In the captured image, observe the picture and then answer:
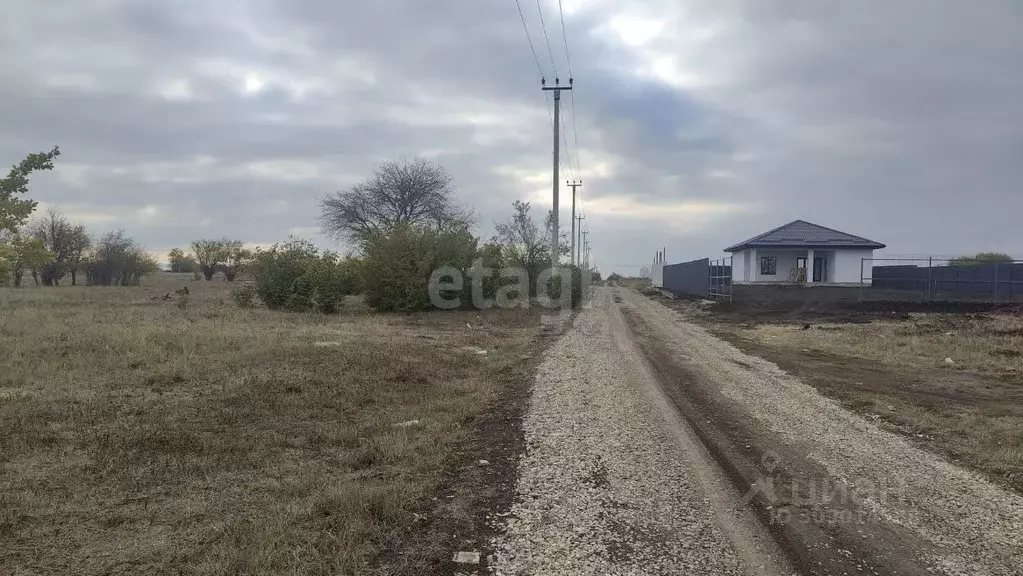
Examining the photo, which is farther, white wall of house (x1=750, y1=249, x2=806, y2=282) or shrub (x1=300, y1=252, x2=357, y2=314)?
white wall of house (x1=750, y1=249, x2=806, y2=282)

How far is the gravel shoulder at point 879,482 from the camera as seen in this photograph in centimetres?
371

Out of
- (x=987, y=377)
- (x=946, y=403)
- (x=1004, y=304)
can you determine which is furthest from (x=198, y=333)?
(x=1004, y=304)

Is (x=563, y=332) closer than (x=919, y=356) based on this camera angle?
No

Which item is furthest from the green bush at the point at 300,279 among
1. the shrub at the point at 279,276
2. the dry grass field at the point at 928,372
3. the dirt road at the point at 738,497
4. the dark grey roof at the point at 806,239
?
the dark grey roof at the point at 806,239

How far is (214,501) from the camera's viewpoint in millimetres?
4359

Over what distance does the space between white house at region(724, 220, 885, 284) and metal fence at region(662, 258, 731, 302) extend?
3473mm

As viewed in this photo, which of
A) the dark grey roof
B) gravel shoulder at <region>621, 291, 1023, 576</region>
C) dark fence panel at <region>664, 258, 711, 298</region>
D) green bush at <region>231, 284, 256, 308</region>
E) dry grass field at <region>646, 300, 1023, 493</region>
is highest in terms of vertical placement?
the dark grey roof

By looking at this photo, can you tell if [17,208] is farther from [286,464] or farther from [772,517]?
[772,517]

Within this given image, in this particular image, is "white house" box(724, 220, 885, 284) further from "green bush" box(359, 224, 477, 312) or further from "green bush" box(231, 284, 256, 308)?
"green bush" box(231, 284, 256, 308)

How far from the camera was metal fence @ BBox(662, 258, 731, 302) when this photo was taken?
102 ft

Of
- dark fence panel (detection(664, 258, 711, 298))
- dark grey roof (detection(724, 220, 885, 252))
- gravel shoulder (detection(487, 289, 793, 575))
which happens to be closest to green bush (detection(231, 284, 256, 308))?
gravel shoulder (detection(487, 289, 793, 575))

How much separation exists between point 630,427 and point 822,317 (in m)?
18.0

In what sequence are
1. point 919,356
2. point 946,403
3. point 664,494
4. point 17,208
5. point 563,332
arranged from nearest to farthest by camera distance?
point 664,494 → point 17,208 → point 946,403 → point 919,356 → point 563,332

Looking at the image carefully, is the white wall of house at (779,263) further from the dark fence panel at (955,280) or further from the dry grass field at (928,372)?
the dry grass field at (928,372)
